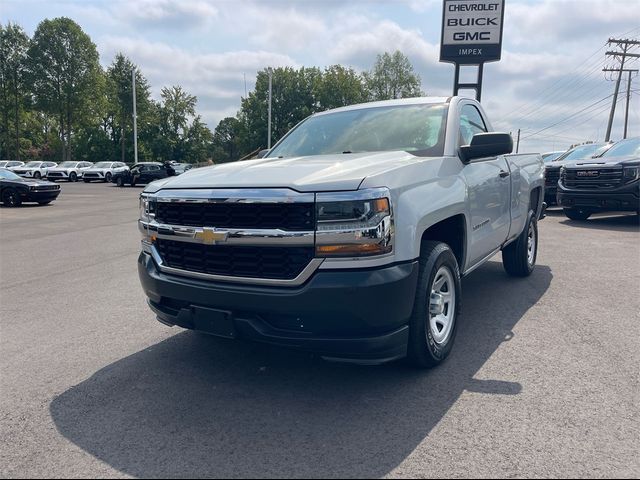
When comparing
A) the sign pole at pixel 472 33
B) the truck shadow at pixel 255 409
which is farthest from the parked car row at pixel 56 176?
the truck shadow at pixel 255 409

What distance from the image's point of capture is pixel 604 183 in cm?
1185

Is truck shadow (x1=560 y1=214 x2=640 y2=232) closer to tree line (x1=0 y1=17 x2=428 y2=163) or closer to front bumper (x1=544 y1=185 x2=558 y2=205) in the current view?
front bumper (x1=544 y1=185 x2=558 y2=205)

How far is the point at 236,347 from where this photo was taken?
411cm

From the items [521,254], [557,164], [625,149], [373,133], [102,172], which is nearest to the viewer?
[373,133]

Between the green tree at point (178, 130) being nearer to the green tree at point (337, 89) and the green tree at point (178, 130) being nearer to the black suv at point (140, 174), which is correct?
the green tree at point (337, 89)

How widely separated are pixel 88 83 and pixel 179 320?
62342 millimetres

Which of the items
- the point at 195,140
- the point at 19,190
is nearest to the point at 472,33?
the point at 19,190

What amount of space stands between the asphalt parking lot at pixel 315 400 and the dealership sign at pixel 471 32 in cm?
1621

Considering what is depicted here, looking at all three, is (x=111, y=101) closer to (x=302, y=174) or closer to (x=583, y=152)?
(x=583, y=152)

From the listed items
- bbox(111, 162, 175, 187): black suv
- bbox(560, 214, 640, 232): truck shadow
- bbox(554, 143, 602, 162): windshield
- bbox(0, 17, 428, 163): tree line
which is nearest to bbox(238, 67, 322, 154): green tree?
bbox(0, 17, 428, 163): tree line

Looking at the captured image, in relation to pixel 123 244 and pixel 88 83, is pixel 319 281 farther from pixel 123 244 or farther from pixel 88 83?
pixel 88 83

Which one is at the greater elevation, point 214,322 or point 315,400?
point 214,322

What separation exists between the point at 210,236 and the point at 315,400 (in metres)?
1.20

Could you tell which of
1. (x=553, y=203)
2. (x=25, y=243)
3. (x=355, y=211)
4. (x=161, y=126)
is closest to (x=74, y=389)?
(x=355, y=211)
